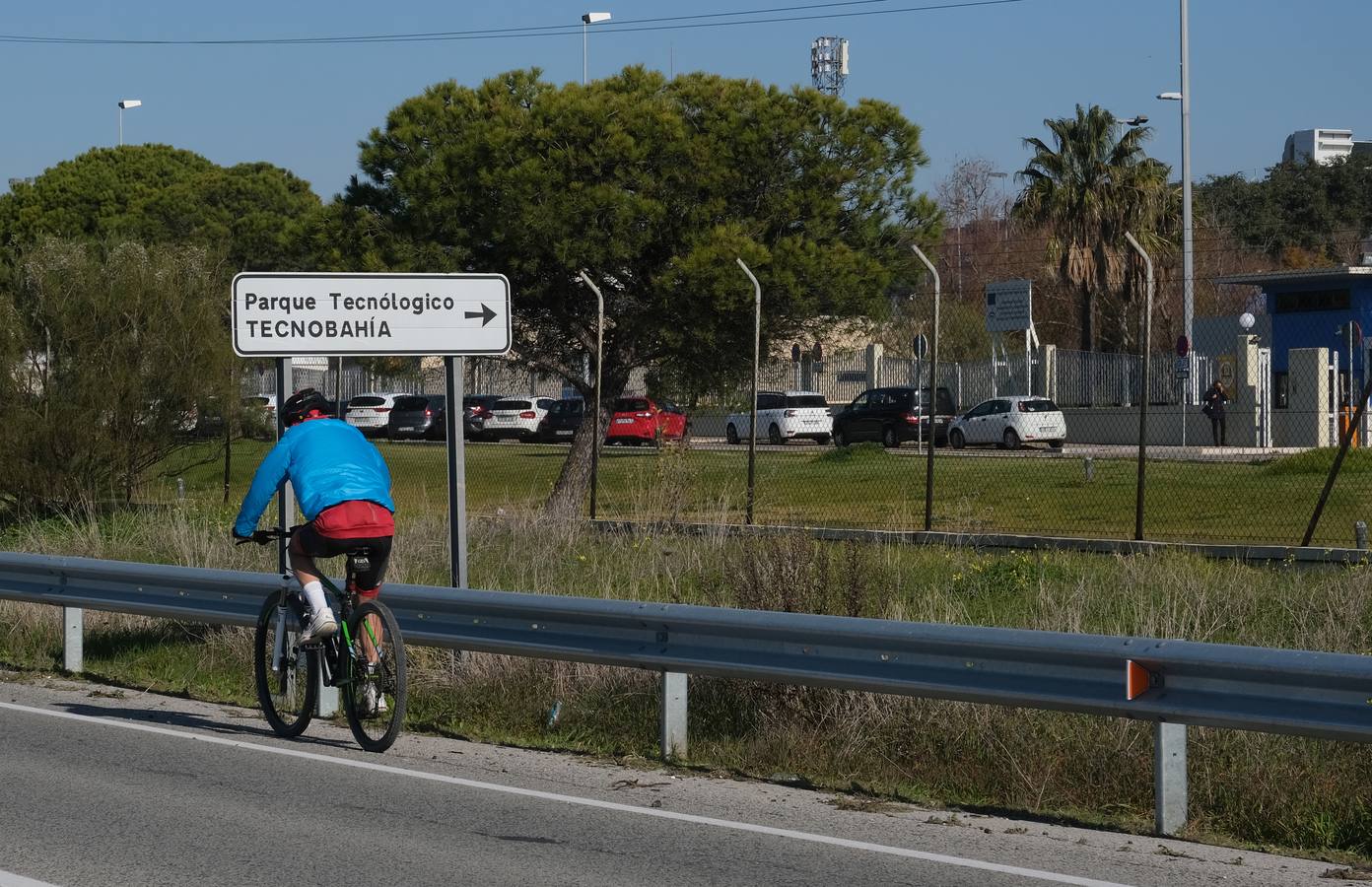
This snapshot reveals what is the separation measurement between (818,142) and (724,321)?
2739 millimetres

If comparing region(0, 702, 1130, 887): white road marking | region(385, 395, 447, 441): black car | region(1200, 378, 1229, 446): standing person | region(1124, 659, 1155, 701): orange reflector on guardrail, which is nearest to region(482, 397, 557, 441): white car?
region(385, 395, 447, 441): black car

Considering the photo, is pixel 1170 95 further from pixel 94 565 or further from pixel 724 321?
pixel 94 565

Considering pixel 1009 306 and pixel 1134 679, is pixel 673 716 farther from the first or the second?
pixel 1009 306

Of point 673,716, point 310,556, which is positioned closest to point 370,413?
point 310,556

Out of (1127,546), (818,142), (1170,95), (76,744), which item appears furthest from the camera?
(1170,95)

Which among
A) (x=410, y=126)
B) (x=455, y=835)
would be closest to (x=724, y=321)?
(x=410, y=126)

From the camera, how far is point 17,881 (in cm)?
638

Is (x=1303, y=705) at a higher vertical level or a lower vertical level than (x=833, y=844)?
higher

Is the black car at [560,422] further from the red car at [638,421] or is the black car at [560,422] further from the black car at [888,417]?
the black car at [888,417]

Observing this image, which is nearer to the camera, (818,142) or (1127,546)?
(1127,546)

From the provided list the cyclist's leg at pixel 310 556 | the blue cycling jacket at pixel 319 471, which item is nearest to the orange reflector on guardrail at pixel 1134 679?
the blue cycling jacket at pixel 319 471

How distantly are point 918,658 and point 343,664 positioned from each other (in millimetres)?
2960

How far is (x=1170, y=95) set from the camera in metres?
43.8

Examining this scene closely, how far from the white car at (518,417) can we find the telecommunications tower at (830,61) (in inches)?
1413
